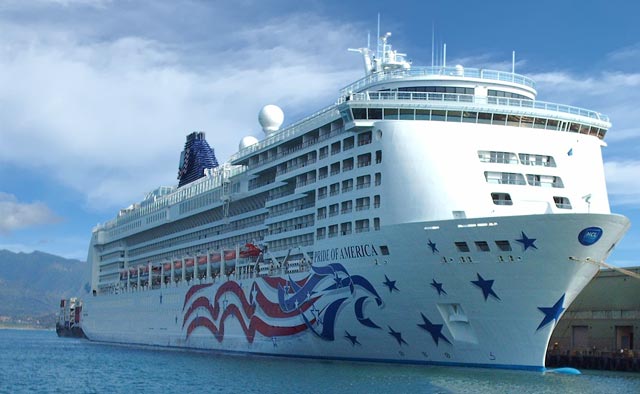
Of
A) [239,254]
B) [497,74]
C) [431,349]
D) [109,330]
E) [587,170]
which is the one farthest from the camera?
[109,330]

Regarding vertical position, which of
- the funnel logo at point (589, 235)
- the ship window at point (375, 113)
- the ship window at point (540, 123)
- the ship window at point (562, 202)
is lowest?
the funnel logo at point (589, 235)

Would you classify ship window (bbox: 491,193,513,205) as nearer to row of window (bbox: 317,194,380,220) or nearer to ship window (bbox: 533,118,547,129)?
ship window (bbox: 533,118,547,129)

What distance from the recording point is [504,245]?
1035 inches

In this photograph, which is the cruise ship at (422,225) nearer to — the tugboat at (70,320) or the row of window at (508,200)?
the row of window at (508,200)

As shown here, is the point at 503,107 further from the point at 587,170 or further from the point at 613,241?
the point at 613,241

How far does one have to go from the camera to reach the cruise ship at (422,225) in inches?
1046

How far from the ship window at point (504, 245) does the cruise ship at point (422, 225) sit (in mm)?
43

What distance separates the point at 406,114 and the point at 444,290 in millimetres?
6730

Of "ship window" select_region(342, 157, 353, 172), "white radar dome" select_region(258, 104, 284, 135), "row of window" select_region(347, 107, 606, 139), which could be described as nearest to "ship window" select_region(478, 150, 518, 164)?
"row of window" select_region(347, 107, 606, 139)

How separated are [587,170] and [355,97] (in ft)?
28.7

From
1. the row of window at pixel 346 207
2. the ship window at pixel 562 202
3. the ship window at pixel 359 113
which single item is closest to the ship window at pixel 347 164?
the row of window at pixel 346 207

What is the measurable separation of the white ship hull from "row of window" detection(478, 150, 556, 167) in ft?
11.3

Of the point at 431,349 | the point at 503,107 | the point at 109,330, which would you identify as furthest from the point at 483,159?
the point at 109,330

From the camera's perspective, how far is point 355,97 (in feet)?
105
